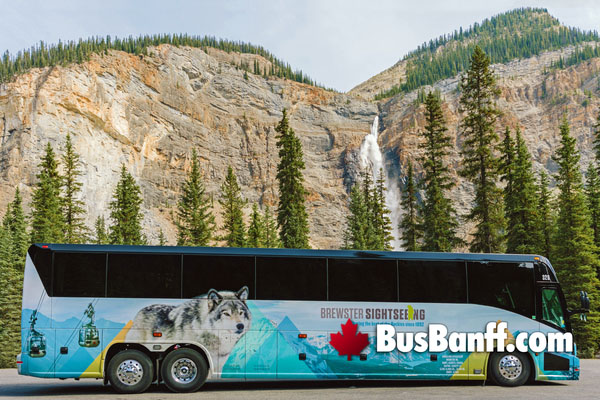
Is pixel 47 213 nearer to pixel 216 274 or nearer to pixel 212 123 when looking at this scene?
pixel 216 274

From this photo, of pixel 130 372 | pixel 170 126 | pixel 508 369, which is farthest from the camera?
pixel 170 126

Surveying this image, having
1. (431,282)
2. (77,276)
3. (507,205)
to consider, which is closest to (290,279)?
(431,282)

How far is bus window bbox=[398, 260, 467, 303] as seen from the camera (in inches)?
569

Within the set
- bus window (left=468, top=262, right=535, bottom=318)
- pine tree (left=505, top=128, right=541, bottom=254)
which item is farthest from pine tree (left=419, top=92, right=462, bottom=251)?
bus window (left=468, top=262, right=535, bottom=318)

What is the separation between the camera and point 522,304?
1484cm

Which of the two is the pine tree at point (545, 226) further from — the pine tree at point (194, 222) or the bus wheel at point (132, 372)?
the bus wheel at point (132, 372)

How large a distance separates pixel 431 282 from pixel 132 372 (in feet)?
26.3

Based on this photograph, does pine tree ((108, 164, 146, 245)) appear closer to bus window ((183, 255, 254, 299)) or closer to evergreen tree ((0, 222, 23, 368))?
evergreen tree ((0, 222, 23, 368))

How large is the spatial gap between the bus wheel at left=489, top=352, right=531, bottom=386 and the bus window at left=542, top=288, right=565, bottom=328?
1.32m

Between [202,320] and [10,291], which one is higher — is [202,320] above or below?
above

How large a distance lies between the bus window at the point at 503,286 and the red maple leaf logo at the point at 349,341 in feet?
10.4

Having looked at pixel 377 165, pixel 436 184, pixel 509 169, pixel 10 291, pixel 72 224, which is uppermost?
pixel 377 165

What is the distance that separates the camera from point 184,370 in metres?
13.6

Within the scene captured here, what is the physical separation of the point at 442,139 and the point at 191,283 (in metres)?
33.0
